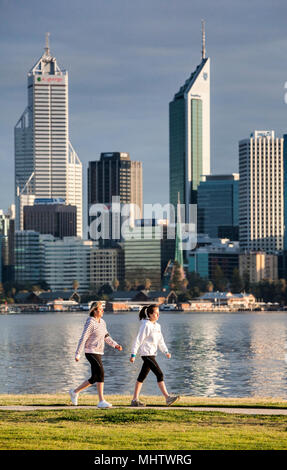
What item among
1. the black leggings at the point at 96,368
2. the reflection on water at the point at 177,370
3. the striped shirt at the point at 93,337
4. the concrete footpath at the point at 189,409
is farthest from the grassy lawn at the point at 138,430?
the reflection on water at the point at 177,370

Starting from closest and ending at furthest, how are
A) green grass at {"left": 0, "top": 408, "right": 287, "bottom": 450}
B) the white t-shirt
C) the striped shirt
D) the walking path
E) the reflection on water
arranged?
green grass at {"left": 0, "top": 408, "right": 287, "bottom": 450} → the walking path → the white t-shirt → the striped shirt → the reflection on water

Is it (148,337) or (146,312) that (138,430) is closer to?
(148,337)

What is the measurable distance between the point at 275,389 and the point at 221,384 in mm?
5410

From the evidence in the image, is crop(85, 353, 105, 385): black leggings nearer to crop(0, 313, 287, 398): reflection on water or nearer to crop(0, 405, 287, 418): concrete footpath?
crop(0, 405, 287, 418): concrete footpath

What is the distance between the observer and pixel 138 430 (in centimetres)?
2359

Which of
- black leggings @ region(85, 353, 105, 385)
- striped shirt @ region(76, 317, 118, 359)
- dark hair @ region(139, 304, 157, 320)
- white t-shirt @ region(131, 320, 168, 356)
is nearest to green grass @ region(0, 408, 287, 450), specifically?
black leggings @ region(85, 353, 105, 385)

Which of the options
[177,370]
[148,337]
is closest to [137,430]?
[148,337]

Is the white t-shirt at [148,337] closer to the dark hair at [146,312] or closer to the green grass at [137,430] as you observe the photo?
the dark hair at [146,312]

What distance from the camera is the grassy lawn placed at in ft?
70.5

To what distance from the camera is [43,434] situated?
22.9 m

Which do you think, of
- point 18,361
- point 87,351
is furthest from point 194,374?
point 87,351

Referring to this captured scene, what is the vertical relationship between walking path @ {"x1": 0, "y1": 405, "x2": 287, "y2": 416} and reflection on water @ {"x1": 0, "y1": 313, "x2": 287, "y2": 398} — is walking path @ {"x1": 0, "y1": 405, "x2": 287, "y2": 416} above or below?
above
